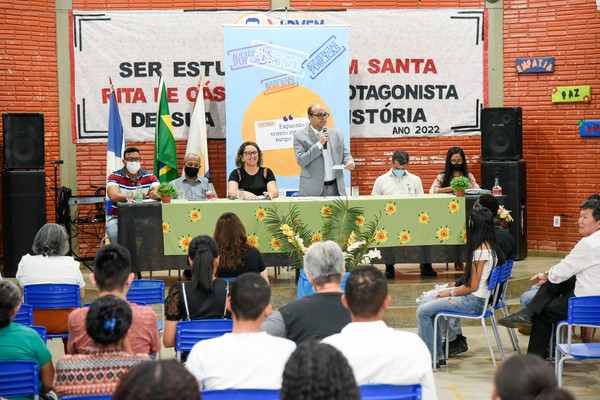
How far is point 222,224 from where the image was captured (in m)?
6.05

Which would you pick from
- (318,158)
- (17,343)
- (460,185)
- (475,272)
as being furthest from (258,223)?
(17,343)

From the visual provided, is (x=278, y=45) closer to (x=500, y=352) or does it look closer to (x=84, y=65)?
(x=84, y=65)

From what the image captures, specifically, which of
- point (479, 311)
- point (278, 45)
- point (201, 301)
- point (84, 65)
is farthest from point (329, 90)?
point (201, 301)

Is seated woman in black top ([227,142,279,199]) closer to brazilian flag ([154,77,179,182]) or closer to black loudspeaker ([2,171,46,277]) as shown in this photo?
brazilian flag ([154,77,179,182])

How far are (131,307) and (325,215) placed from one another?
3.97m

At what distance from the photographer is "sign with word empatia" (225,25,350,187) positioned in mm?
10336

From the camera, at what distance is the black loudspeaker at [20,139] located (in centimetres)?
973

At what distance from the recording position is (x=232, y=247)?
6.07m

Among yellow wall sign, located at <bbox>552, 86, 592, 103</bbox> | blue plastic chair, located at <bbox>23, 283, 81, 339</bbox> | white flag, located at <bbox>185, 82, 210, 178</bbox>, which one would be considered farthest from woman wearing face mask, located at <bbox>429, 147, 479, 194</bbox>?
blue plastic chair, located at <bbox>23, 283, 81, 339</bbox>

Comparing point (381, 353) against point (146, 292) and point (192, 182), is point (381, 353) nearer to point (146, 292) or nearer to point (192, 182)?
point (146, 292)

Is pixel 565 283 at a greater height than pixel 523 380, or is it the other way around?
pixel 523 380

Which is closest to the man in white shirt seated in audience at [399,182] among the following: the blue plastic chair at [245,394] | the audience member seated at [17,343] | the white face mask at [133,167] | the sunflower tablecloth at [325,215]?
the sunflower tablecloth at [325,215]

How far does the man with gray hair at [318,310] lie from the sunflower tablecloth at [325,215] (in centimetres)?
365

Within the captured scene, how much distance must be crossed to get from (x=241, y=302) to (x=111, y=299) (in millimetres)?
508
